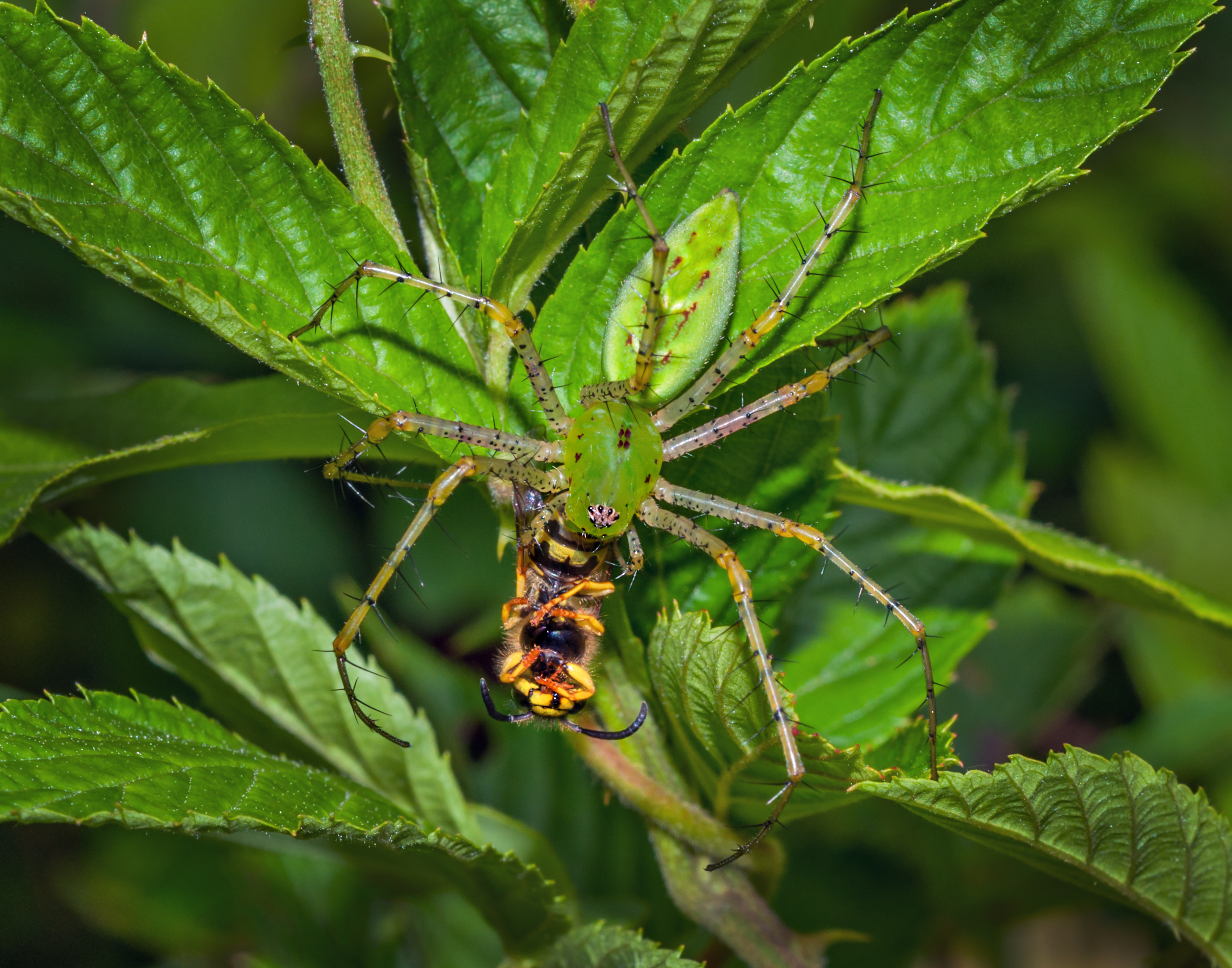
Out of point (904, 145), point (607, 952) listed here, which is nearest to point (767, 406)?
point (904, 145)

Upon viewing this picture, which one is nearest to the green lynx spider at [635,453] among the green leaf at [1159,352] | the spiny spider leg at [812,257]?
the spiny spider leg at [812,257]

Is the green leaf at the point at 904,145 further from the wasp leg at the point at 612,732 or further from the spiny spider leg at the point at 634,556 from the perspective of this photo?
the wasp leg at the point at 612,732

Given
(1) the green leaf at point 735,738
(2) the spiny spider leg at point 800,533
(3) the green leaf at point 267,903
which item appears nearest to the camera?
(1) the green leaf at point 735,738

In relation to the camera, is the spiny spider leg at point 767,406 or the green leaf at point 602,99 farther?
the spiny spider leg at point 767,406

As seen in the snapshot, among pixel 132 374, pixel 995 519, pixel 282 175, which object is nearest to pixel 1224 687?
pixel 995 519

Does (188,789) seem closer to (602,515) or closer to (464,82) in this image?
(602,515)

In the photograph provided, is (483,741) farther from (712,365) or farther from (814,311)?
(814,311)
